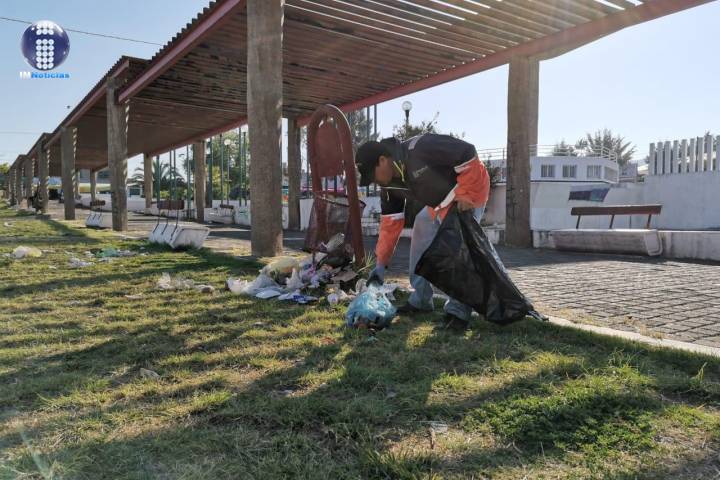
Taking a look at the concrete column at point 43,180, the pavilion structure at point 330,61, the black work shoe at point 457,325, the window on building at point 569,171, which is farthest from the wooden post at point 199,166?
the black work shoe at point 457,325

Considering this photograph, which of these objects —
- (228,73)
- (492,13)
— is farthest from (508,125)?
(228,73)

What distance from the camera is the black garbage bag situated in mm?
3369

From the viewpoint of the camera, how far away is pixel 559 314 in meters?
4.11

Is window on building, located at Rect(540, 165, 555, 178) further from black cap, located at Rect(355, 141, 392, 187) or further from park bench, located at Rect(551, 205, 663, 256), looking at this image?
black cap, located at Rect(355, 141, 392, 187)

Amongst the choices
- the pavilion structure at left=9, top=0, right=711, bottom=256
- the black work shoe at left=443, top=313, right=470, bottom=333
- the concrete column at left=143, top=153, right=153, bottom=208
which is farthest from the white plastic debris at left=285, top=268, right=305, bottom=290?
the concrete column at left=143, top=153, right=153, bottom=208

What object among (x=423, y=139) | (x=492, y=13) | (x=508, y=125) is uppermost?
(x=492, y=13)

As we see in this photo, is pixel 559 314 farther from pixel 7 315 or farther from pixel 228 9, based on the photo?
pixel 228 9

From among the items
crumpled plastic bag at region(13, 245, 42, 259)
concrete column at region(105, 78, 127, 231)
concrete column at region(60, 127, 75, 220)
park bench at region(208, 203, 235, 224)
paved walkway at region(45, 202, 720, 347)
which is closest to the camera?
paved walkway at region(45, 202, 720, 347)

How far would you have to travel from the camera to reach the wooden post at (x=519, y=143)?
9938 millimetres

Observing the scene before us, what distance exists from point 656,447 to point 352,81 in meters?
12.8

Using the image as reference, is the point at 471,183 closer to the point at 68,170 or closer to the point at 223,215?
the point at 223,215

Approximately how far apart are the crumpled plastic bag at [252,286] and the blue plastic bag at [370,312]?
1552 millimetres

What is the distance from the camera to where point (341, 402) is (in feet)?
7.50

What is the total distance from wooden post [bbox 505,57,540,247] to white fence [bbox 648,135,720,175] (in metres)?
7.67
